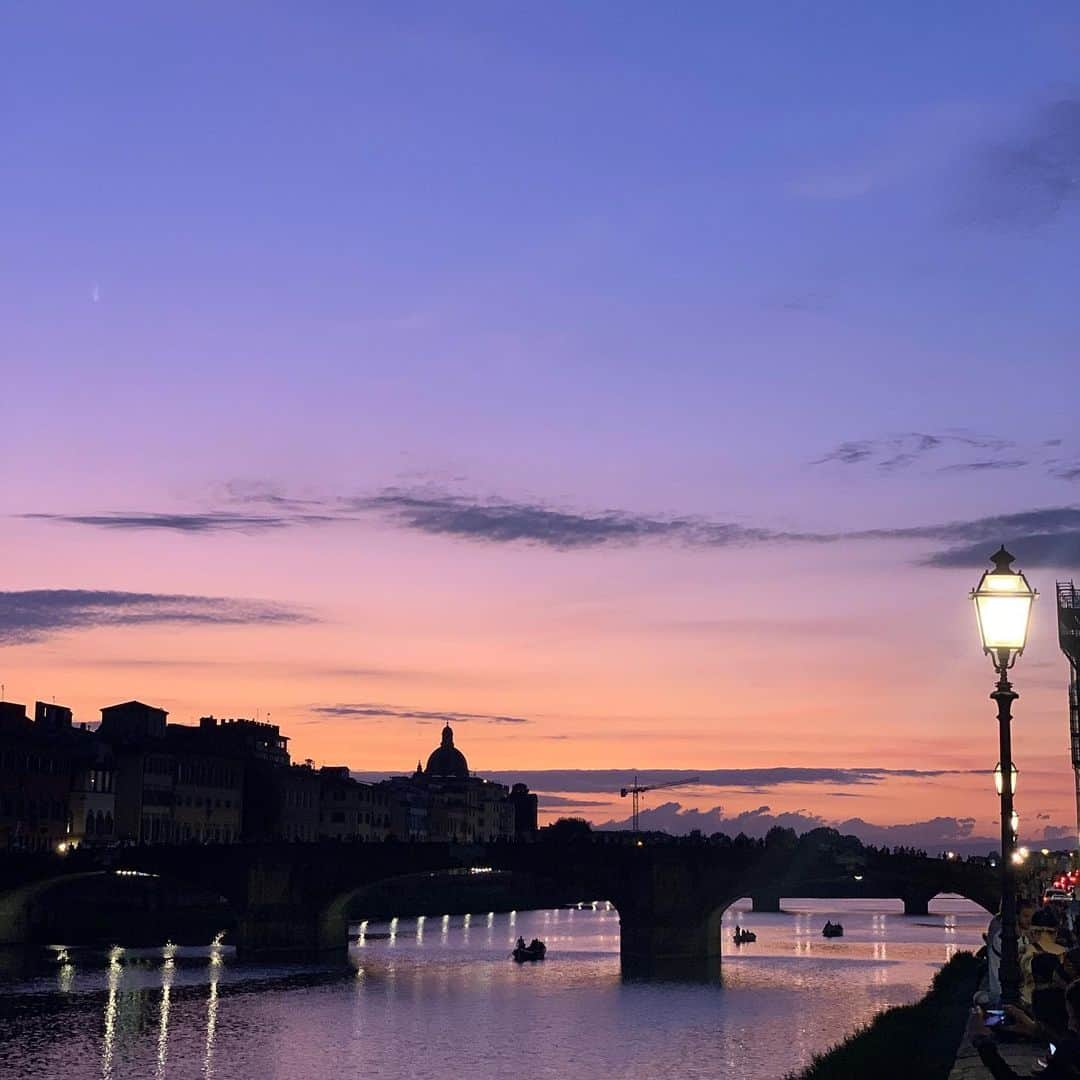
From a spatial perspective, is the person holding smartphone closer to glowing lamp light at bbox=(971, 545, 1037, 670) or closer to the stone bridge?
glowing lamp light at bbox=(971, 545, 1037, 670)

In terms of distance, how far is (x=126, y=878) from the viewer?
159 m

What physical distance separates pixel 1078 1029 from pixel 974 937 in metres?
167

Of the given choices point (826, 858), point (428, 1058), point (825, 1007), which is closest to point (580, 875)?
point (826, 858)

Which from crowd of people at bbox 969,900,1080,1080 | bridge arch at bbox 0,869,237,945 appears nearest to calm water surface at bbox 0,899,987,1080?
bridge arch at bbox 0,869,237,945

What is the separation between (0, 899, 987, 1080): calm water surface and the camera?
6769 cm

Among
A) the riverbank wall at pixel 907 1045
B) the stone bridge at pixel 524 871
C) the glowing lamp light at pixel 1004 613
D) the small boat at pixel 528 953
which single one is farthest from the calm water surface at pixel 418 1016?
the glowing lamp light at pixel 1004 613

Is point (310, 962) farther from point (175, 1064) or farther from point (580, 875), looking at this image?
point (175, 1064)

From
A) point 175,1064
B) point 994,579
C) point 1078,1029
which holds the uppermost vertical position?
point 994,579

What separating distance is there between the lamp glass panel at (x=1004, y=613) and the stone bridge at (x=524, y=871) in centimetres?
10243

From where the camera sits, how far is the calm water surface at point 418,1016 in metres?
67.7

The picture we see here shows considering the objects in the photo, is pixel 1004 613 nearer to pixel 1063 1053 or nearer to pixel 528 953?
pixel 1063 1053

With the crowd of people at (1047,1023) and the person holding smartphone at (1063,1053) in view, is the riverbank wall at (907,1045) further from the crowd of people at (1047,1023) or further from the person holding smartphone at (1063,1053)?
the person holding smartphone at (1063,1053)

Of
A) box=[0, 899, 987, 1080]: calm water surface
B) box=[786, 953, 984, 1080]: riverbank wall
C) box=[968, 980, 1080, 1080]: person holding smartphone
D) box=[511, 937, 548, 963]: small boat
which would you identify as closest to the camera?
box=[968, 980, 1080, 1080]: person holding smartphone

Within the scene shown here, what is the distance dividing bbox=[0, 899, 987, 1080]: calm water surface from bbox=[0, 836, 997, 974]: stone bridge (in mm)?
4046
